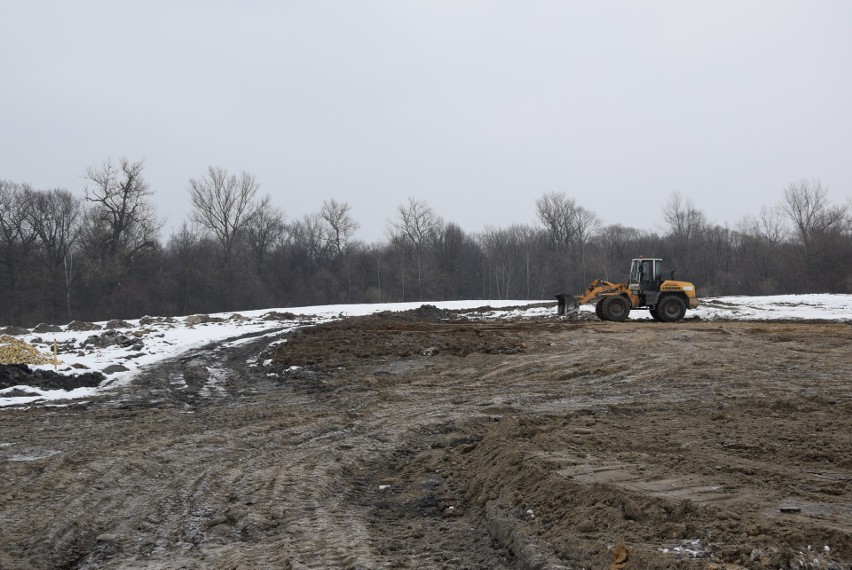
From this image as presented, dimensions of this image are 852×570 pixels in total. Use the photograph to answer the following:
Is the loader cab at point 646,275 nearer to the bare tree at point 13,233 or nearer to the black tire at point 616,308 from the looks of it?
the black tire at point 616,308

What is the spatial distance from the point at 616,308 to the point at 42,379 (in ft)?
65.1

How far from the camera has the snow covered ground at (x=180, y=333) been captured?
46.2 ft

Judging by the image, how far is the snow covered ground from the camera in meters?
14.1

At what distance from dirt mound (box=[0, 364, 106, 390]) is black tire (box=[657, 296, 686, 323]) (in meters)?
20.1

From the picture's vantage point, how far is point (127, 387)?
1292cm

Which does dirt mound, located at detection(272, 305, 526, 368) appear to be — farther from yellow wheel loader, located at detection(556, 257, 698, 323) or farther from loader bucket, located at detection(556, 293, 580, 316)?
loader bucket, located at detection(556, 293, 580, 316)

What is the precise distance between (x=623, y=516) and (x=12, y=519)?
5005mm

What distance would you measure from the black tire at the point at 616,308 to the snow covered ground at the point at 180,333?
167 inches

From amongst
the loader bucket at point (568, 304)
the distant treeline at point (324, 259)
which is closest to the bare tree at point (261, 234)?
the distant treeline at point (324, 259)

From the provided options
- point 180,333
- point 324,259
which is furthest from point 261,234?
point 180,333

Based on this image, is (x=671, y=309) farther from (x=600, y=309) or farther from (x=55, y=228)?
(x=55, y=228)

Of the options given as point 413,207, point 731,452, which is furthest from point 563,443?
point 413,207

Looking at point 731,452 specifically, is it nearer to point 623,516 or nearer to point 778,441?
point 778,441

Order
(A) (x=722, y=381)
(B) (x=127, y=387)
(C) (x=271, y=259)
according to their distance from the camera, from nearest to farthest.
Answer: (A) (x=722, y=381), (B) (x=127, y=387), (C) (x=271, y=259)
